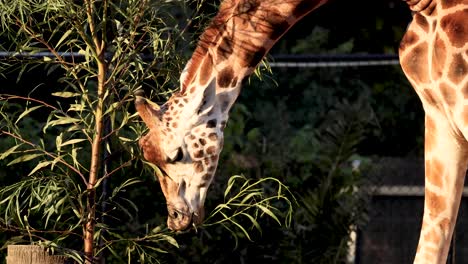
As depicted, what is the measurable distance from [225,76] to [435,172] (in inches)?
35.8

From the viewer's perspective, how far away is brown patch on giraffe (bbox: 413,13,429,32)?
18.1ft

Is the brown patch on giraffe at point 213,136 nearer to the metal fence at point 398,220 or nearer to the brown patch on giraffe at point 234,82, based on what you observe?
the brown patch on giraffe at point 234,82

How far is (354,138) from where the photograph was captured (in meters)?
7.54

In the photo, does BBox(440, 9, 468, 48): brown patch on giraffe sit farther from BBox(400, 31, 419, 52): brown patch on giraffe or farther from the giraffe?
BBox(400, 31, 419, 52): brown patch on giraffe

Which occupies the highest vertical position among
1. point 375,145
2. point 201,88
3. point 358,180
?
point 201,88

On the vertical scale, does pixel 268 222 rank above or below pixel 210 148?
below

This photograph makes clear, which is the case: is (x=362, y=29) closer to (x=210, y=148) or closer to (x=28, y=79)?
(x=28, y=79)

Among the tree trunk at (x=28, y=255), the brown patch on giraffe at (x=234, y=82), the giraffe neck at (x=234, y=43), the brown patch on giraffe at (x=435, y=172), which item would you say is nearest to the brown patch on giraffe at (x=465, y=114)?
the brown patch on giraffe at (x=435, y=172)

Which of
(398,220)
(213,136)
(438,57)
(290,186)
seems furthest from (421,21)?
(398,220)

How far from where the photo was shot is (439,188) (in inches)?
221

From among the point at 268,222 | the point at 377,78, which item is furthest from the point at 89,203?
the point at 377,78

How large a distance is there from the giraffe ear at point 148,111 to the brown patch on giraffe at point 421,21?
3.36ft

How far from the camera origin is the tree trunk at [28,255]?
5242 mm

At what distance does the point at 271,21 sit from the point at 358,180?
248cm
